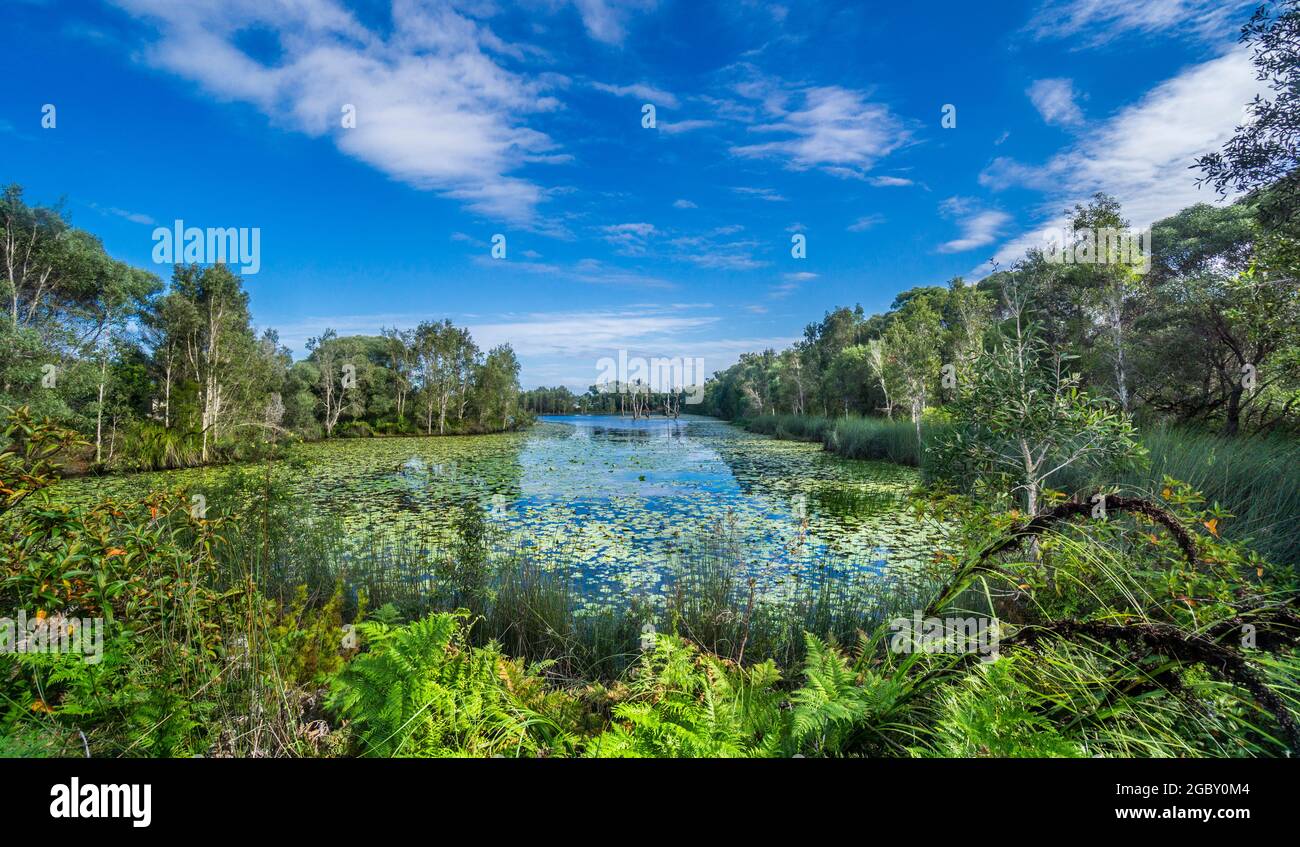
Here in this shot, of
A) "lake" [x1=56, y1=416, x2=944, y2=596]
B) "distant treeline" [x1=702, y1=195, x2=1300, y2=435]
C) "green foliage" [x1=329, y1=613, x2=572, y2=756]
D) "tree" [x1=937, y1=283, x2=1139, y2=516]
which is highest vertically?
"distant treeline" [x1=702, y1=195, x2=1300, y2=435]

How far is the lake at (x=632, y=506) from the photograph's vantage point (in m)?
6.50

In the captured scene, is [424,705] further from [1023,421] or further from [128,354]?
[128,354]

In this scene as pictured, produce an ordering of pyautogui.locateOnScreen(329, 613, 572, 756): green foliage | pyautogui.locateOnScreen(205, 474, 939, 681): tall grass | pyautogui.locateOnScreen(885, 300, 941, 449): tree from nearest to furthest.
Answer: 1. pyautogui.locateOnScreen(329, 613, 572, 756): green foliage
2. pyautogui.locateOnScreen(205, 474, 939, 681): tall grass
3. pyautogui.locateOnScreen(885, 300, 941, 449): tree

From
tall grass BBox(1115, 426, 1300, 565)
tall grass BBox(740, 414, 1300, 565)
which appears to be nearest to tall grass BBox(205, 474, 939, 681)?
tall grass BBox(740, 414, 1300, 565)

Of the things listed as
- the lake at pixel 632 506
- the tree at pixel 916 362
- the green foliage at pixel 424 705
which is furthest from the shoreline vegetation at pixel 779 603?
the tree at pixel 916 362

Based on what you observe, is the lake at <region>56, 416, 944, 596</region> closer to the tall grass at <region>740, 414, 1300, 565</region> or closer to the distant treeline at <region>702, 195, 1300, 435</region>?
the tall grass at <region>740, 414, 1300, 565</region>

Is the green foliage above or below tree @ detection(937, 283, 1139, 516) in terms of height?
below

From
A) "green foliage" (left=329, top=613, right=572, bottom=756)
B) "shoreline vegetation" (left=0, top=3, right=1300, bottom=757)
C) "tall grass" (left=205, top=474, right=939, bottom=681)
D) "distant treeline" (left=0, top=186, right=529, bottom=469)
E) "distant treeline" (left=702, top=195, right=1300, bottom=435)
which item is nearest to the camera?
"shoreline vegetation" (left=0, top=3, right=1300, bottom=757)

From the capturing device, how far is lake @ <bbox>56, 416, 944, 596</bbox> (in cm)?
650

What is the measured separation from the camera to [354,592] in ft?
16.4

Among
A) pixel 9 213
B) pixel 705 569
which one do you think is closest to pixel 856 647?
pixel 705 569

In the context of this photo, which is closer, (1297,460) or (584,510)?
(1297,460)
